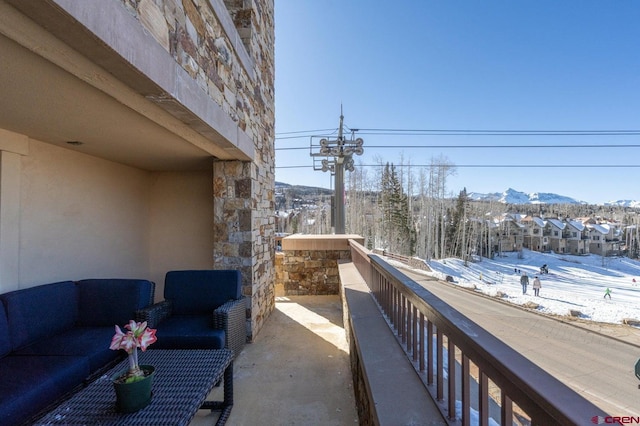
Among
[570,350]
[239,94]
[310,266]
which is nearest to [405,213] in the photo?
[570,350]

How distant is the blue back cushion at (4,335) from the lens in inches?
81.7

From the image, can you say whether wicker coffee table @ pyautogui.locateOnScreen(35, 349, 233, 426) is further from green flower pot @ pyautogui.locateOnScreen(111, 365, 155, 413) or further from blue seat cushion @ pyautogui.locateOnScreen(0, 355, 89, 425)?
blue seat cushion @ pyautogui.locateOnScreen(0, 355, 89, 425)

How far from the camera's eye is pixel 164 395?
5.16ft

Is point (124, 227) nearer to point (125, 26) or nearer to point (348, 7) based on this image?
point (125, 26)

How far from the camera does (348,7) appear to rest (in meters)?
7.13

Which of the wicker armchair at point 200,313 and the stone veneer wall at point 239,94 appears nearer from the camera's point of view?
the stone veneer wall at point 239,94

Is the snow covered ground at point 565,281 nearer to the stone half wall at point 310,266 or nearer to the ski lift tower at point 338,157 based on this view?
the ski lift tower at point 338,157

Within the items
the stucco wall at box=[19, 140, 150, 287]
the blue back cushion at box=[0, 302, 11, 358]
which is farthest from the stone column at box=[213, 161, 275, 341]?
the blue back cushion at box=[0, 302, 11, 358]

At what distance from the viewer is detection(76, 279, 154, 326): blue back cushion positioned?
2.75 metres

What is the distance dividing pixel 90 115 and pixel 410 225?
75.3 ft

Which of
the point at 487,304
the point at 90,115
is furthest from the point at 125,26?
the point at 487,304

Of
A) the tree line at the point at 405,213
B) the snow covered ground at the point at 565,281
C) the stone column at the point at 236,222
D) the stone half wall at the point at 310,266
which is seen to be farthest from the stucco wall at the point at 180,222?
the tree line at the point at 405,213

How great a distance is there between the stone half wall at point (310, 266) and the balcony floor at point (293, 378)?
148 cm

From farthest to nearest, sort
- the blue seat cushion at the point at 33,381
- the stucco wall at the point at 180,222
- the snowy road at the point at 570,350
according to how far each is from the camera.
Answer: the snowy road at the point at 570,350
the stucco wall at the point at 180,222
the blue seat cushion at the point at 33,381
